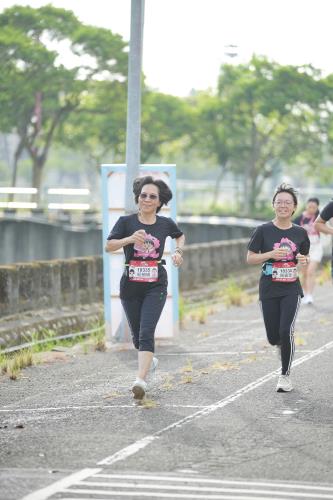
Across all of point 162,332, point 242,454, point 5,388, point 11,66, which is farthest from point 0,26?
point 242,454

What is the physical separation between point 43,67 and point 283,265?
4403 centimetres

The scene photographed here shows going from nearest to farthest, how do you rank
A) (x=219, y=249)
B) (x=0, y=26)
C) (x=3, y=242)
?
1. (x=219, y=249)
2. (x=3, y=242)
3. (x=0, y=26)

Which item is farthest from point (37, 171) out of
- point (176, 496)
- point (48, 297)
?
point (176, 496)

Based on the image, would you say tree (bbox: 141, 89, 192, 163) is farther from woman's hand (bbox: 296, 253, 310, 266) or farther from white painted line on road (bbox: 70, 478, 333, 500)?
white painted line on road (bbox: 70, 478, 333, 500)

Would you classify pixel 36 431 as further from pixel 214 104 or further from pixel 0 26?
pixel 214 104

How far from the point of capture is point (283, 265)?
37.2 ft

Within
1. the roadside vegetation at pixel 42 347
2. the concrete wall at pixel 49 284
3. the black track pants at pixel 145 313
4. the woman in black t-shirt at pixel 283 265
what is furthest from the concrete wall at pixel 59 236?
the woman in black t-shirt at pixel 283 265

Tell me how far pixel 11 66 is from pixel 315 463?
47.2 meters

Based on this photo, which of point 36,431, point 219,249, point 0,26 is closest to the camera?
point 36,431

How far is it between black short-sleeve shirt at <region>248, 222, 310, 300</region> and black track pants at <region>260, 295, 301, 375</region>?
0.07 meters

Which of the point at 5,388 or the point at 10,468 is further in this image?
the point at 5,388

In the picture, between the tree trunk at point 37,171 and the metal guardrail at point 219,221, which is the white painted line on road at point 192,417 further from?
the tree trunk at point 37,171

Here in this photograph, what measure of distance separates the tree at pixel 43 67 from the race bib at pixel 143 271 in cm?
4175

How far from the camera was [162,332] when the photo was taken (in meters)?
15.8
